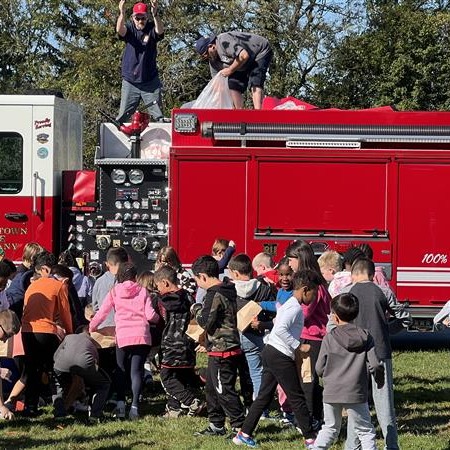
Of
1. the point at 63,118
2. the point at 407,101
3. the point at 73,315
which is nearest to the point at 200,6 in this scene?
the point at 407,101

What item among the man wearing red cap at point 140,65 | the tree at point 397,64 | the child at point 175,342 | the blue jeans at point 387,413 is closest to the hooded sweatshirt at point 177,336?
the child at point 175,342

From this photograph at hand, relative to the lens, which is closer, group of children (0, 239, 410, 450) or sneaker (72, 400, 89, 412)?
group of children (0, 239, 410, 450)

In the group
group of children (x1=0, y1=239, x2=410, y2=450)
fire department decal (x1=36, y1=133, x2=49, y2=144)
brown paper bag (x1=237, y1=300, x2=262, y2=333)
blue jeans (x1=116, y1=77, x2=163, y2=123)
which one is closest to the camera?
group of children (x1=0, y1=239, x2=410, y2=450)

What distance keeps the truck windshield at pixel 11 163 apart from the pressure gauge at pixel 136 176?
1353 millimetres

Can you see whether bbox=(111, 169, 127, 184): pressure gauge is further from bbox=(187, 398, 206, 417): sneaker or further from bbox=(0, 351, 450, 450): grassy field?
bbox=(187, 398, 206, 417): sneaker

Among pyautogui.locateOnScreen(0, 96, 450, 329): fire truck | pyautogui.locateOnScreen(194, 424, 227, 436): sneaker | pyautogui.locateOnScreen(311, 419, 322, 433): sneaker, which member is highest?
pyautogui.locateOnScreen(0, 96, 450, 329): fire truck

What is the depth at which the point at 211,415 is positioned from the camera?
29.5 feet

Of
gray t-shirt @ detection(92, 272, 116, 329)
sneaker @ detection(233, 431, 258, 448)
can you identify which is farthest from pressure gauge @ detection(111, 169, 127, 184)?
sneaker @ detection(233, 431, 258, 448)

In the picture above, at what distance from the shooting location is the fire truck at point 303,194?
1282 cm

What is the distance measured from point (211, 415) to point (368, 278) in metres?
1.84

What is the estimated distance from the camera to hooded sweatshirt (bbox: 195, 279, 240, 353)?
866cm

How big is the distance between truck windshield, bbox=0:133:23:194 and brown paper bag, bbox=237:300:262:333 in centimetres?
510

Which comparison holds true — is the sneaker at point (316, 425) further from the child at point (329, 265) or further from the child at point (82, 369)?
the child at point (82, 369)

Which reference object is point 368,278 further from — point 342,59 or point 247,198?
point 342,59
